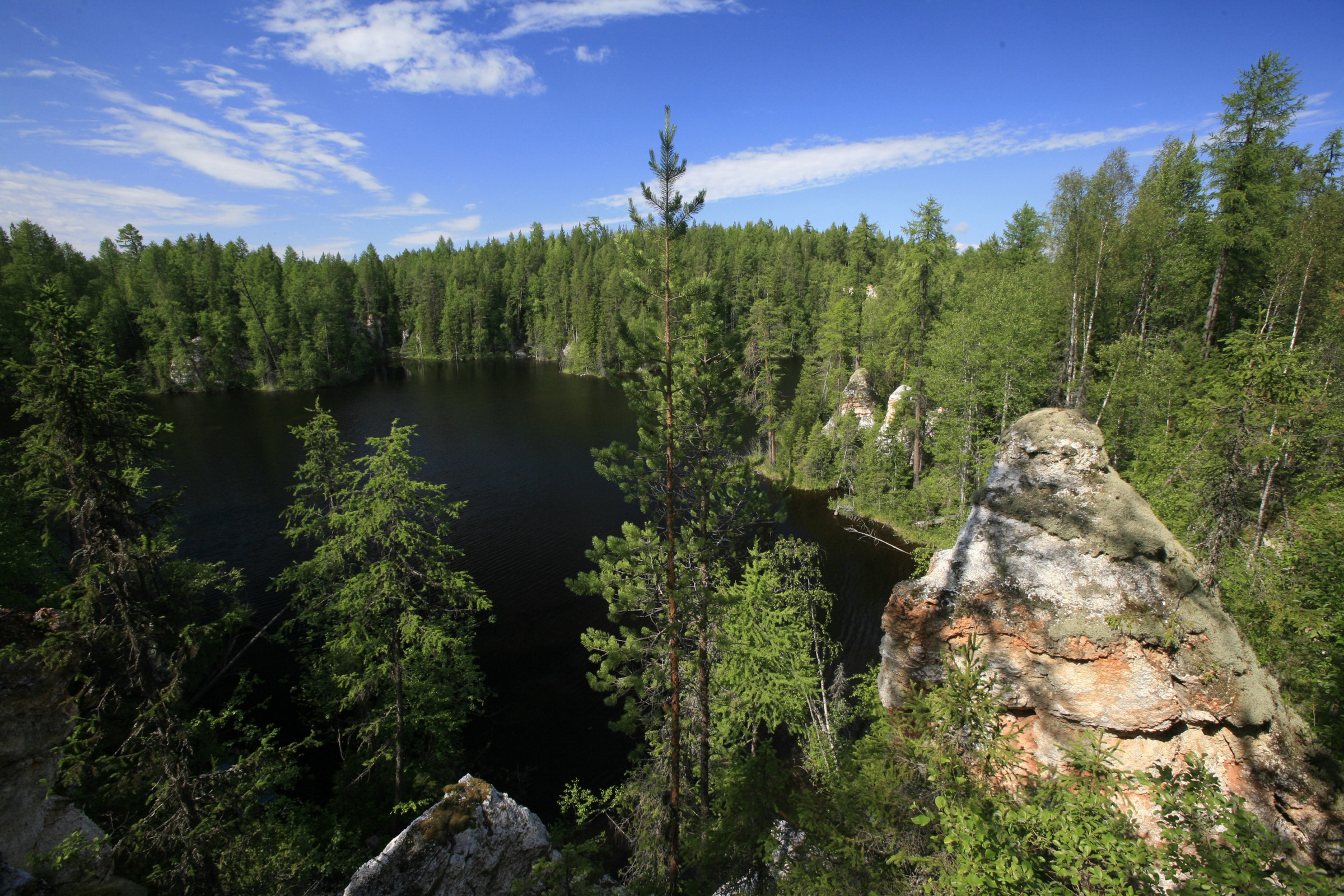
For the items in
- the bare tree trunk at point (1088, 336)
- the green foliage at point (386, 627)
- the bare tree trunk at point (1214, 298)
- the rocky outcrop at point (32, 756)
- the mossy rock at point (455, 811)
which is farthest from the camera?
the bare tree trunk at point (1088, 336)

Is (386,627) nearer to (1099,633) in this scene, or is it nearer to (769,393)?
(1099,633)

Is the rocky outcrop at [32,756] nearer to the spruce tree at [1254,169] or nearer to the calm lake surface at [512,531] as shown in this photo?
the calm lake surface at [512,531]

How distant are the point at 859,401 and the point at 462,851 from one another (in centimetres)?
3355

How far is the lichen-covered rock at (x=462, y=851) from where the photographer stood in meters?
9.23

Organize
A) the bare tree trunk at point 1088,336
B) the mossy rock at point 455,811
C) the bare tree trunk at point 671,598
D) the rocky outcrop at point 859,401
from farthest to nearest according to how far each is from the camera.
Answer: the rocky outcrop at point 859,401 < the bare tree trunk at point 1088,336 < the bare tree trunk at point 671,598 < the mossy rock at point 455,811

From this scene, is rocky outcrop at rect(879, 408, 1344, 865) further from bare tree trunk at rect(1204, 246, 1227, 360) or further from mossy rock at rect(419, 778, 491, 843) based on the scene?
bare tree trunk at rect(1204, 246, 1227, 360)

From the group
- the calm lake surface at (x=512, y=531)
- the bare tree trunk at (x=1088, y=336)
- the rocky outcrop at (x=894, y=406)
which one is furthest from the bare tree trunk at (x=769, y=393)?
the bare tree trunk at (x=1088, y=336)

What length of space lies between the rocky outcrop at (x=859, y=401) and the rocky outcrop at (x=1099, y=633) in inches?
1155

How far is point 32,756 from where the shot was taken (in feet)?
29.9

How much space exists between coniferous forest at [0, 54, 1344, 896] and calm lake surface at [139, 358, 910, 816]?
121 centimetres

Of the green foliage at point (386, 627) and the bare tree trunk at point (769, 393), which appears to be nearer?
the green foliage at point (386, 627)

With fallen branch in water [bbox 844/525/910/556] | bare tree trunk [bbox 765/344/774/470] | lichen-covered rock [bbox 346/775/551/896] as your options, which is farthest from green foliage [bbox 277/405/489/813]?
bare tree trunk [bbox 765/344/774/470]

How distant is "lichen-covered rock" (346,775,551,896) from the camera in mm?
9227

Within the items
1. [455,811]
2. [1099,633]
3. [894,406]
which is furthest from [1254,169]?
[455,811]
